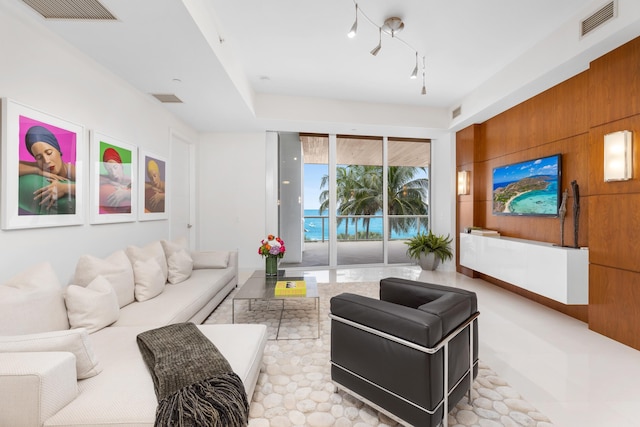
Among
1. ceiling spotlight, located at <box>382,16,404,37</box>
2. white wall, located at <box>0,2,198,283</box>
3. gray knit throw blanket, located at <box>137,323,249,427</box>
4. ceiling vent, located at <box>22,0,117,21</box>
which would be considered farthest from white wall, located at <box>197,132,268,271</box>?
gray knit throw blanket, located at <box>137,323,249,427</box>

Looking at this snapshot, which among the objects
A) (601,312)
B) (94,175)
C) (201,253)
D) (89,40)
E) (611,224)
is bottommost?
(601,312)

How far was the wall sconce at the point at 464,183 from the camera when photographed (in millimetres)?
5082

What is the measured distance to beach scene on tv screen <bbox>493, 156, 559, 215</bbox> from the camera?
11.4 ft

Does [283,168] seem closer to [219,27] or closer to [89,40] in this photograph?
[219,27]

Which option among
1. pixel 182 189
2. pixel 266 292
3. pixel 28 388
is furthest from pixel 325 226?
pixel 28 388

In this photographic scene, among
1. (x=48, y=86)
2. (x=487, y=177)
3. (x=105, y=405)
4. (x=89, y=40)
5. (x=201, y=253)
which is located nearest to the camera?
(x=105, y=405)

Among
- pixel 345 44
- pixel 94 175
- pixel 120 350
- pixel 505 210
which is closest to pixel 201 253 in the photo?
pixel 94 175

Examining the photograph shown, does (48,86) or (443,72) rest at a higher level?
(443,72)

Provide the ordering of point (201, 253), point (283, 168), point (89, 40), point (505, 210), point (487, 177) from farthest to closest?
point (283, 168) < point (487, 177) < point (505, 210) < point (201, 253) < point (89, 40)

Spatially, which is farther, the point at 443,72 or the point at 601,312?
the point at 443,72

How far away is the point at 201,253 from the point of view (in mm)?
3918

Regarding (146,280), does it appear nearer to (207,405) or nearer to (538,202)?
(207,405)

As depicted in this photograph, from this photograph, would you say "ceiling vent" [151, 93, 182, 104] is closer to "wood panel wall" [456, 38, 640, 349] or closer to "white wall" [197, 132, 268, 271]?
"white wall" [197, 132, 268, 271]

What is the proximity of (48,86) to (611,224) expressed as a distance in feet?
16.0
